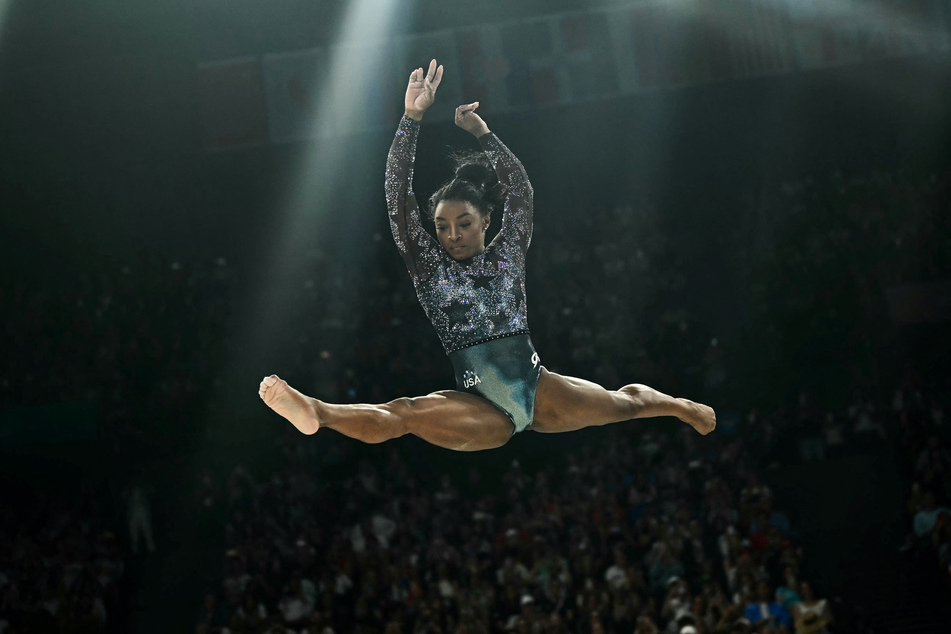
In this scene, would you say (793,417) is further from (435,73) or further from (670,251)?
(435,73)

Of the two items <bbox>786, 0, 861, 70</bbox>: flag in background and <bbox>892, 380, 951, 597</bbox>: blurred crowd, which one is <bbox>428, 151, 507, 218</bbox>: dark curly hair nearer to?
<bbox>892, 380, 951, 597</bbox>: blurred crowd

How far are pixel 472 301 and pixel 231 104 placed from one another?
416 inches

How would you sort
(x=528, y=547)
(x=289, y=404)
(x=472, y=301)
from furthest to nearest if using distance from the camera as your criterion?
1. (x=528, y=547)
2. (x=472, y=301)
3. (x=289, y=404)

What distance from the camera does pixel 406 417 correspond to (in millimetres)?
3705

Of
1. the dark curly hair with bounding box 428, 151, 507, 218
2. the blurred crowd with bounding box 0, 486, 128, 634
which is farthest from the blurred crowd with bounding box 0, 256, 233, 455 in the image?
the dark curly hair with bounding box 428, 151, 507, 218

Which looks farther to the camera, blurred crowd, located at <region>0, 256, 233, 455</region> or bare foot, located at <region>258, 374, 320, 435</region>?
blurred crowd, located at <region>0, 256, 233, 455</region>

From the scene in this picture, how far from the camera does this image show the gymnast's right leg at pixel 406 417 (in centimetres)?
331

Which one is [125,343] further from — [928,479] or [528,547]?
[928,479]

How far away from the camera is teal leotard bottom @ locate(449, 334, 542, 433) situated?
400 centimetres

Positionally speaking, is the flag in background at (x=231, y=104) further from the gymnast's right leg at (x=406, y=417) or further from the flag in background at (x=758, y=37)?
the gymnast's right leg at (x=406, y=417)

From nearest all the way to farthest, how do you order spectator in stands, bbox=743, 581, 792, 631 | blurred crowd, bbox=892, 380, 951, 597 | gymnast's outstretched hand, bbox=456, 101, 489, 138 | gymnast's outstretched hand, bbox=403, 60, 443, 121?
gymnast's outstretched hand, bbox=403, 60, 443, 121 < gymnast's outstretched hand, bbox=456, 101, 489, 138 < spectator in stands, bbox=743, 581, 792, 631 < blurred crowd, bbox=892, 380, 951, 597

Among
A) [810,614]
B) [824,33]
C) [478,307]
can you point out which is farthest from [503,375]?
[824,33]

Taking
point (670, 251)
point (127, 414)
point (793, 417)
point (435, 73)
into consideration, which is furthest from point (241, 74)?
point (435, 73)

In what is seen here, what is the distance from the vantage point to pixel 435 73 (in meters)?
3.96
